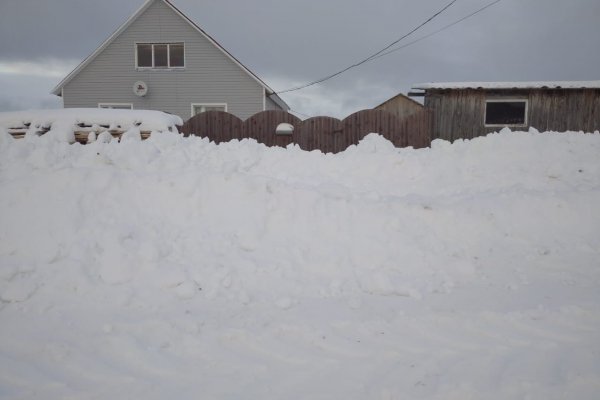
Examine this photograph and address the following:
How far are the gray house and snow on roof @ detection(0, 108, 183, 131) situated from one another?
10112 mm

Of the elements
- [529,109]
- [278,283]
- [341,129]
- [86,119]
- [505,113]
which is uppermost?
[529,109]

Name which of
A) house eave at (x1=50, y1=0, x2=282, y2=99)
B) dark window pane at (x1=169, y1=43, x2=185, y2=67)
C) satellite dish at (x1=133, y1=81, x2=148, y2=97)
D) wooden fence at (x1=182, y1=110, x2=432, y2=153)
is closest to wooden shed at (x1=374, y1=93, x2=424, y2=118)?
house eave at (x1=50, y1=0, x2=282, y2=99)

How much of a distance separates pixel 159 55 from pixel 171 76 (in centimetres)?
134

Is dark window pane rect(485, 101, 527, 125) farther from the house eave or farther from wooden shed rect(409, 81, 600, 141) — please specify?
the house eave

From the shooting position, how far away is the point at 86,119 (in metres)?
9.48

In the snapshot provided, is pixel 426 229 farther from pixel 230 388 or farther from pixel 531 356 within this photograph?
pixel 230 388

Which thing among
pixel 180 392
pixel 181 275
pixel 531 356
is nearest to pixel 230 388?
pixel 180 392

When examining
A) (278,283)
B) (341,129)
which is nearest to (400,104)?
(341,129)

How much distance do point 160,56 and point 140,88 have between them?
1974 mm

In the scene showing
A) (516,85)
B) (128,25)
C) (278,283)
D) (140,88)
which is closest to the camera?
(278,283)

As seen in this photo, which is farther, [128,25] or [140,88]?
[128,25]

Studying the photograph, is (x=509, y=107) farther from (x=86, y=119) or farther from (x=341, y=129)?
(x=86, y=119)

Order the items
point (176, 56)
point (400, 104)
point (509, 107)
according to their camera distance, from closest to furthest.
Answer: point (509, 107), point (176, 56), point (400, 104)

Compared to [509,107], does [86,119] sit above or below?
below
